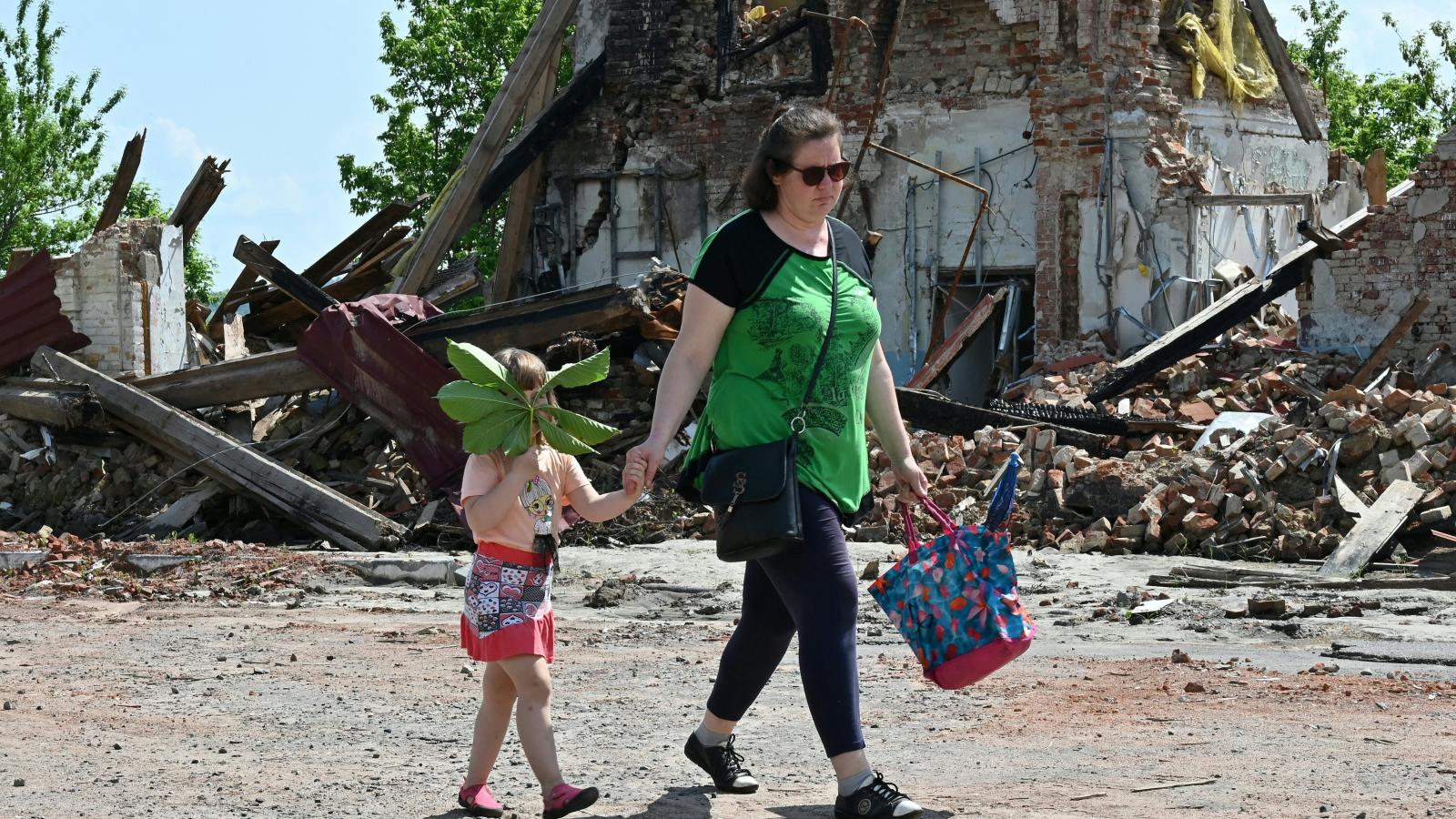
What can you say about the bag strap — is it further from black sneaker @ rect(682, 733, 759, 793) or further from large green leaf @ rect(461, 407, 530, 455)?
black sneaker @ rect(682, 733, 759, 793)

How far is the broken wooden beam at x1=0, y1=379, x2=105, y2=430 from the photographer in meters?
13.8

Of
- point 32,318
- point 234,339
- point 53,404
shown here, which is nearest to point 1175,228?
point 234,339

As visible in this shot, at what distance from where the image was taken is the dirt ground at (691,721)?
4.33 metres

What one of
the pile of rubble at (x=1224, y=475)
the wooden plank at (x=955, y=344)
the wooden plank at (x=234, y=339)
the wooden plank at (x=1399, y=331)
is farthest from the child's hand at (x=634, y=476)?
the wooden plank at (x=234, y=339)

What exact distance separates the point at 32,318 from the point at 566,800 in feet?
43.0

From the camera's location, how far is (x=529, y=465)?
4.28 metres

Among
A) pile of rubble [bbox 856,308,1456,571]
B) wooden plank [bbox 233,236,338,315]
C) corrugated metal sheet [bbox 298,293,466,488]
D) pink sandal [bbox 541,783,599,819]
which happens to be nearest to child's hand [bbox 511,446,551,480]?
pink sandal [bbox 541,783,599,819]

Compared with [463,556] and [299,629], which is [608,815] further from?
[463,556]

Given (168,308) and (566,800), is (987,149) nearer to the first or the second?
(168,308)

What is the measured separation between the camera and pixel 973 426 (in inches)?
560

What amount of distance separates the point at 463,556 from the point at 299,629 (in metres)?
2.82

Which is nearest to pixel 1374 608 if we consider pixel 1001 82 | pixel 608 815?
pixel 608 815

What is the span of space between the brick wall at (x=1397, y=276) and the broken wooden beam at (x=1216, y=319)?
194 millimetres

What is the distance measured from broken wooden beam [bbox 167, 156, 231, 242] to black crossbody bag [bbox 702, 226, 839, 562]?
14824 mm
